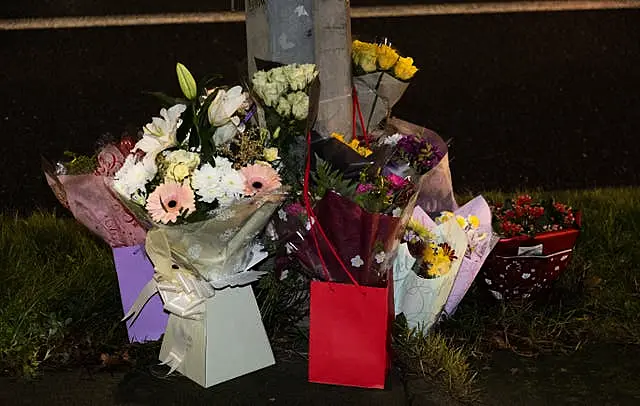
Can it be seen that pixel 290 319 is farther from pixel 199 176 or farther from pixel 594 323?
pixel 594 323

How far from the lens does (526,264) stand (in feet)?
12.9

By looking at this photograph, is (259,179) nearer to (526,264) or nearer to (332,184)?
(332,184)

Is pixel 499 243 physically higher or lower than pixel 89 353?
higher

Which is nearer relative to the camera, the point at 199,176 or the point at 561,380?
the point at 199,176

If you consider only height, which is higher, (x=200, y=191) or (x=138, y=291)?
(x=200, y=191)

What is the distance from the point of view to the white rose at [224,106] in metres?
A: 3.39

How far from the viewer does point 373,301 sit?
3.33 metres

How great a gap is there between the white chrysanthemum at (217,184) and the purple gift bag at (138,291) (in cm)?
57

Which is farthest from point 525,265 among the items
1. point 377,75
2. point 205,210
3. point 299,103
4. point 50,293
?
point 50,293

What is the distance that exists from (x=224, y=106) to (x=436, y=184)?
0.97 m

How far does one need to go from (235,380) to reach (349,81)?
3.82 feet

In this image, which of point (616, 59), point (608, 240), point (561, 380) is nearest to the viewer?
point (561, 380)

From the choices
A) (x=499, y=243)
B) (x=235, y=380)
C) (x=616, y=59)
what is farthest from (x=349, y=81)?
(x=616, y=59)

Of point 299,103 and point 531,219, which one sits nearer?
point 299,103
